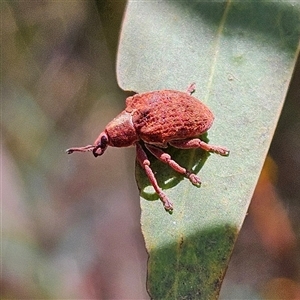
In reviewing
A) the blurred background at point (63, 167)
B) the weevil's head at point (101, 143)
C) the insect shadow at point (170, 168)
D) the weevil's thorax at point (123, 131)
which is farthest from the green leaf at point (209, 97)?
the blurred background at point (63, 167)

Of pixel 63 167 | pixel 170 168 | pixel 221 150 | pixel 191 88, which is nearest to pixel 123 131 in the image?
pixel 170 168

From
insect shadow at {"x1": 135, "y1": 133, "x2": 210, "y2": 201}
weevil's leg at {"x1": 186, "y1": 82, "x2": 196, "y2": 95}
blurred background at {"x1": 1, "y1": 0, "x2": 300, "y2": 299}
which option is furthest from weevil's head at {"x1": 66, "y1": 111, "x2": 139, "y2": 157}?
blurred background at {"x1": 1, "y1": 0, "x2": 300, "y2": 299}

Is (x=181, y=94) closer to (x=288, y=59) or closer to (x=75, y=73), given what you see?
(x=288, y=59)

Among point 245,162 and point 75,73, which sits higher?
point 245,162

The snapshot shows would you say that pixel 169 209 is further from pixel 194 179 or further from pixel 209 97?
pixel 209 97

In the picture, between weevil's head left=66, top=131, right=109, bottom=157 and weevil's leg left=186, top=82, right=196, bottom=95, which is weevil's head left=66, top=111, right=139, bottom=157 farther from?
weevil's leg left=186, top=82, right=196, bottom=95

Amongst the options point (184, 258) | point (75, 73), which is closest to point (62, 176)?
point (75, 73)
